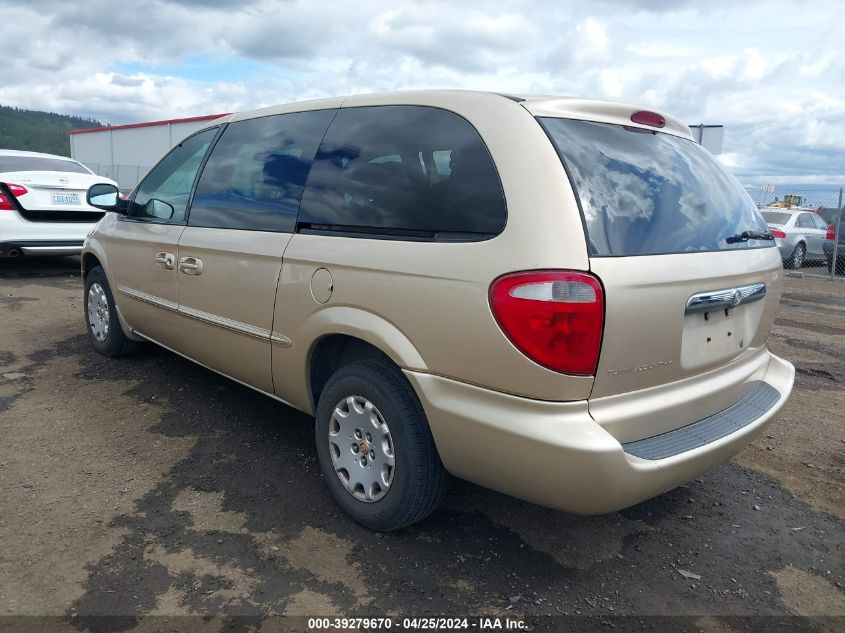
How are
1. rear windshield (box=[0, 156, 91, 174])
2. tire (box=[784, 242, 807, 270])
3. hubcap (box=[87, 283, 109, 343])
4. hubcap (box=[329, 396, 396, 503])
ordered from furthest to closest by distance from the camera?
tire (box=[784, 242, 807, 270]), rear windshield (box=[0, 156, 91, 174]), hubcap (box=[87, 283, 109, 343]), hubcap (box=[329, 396, 396, 503])

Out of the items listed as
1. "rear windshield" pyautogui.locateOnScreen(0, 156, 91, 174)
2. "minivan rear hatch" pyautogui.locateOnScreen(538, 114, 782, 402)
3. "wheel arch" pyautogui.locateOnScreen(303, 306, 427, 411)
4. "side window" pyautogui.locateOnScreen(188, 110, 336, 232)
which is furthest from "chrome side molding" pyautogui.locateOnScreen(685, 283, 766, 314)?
"rear windshield" pyautogui.locateOnScreen(0, 156, 91, 174)

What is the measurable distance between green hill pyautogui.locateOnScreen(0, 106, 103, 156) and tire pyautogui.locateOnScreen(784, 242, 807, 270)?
63235mm

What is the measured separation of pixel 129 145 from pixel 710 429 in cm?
2816

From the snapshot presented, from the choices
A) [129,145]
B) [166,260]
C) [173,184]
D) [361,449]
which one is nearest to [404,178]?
[361,449]

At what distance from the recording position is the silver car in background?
549 inches

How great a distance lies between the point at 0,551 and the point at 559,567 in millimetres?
2197

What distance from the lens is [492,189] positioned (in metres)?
2.30

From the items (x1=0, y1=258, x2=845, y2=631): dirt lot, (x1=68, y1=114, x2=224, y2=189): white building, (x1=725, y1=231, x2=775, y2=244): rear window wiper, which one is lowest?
(x1=0, y1=258, x2=845, y2=631): dirt lot

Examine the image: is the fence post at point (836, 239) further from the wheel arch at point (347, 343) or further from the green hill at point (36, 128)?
the green hill at point (36, 128)

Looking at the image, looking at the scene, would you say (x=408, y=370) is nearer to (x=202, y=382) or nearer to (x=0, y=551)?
(x=0, y=551)

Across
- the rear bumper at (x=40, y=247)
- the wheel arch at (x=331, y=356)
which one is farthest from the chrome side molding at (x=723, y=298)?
the rear bumper at (x=40, y=247)

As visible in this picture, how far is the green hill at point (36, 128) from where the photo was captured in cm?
6547

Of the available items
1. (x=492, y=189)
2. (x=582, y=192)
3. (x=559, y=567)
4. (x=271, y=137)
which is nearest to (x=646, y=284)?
(x=582, y=192)

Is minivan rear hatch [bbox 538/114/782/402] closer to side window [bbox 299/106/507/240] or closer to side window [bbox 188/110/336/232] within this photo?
side window [bbox 299/106/507/240]
